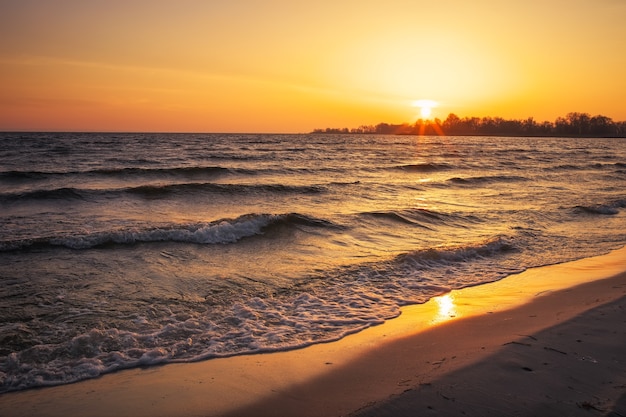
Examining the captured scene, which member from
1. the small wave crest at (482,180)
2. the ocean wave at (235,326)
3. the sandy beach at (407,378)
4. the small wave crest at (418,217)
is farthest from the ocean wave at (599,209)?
the sandy beach at (407,378)

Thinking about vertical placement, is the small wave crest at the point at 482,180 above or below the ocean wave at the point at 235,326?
above

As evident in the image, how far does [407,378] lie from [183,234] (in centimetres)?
836

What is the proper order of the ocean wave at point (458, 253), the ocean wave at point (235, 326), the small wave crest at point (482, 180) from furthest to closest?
the small wave crest at point (482, 180), the ocean wave at point (458, 253), the ocean wave at point (235, 326)

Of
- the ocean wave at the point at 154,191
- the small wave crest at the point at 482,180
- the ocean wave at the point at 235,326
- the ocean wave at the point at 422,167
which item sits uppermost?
the ocean wave at the point at 422,167

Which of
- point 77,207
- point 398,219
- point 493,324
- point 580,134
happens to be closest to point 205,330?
point 493,324

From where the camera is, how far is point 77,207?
15656 mm

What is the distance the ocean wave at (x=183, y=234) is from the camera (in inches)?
404

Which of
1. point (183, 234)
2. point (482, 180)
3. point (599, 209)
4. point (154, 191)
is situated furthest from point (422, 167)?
point (183, 234)

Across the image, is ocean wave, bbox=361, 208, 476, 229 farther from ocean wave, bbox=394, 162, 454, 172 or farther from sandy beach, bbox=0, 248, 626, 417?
ocean wave, bbox=394, 162, 454, 172

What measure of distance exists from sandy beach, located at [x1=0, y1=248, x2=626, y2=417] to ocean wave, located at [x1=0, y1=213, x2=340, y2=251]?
6.54 metres

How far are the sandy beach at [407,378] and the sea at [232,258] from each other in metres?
0.45

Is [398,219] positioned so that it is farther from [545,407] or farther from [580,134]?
Result: [580,134]

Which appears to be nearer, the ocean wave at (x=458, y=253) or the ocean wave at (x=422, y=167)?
the ocean wave at (x=458, y=253)

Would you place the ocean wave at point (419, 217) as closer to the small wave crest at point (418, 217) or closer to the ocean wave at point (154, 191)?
the small wave crest at point (418, 217)
